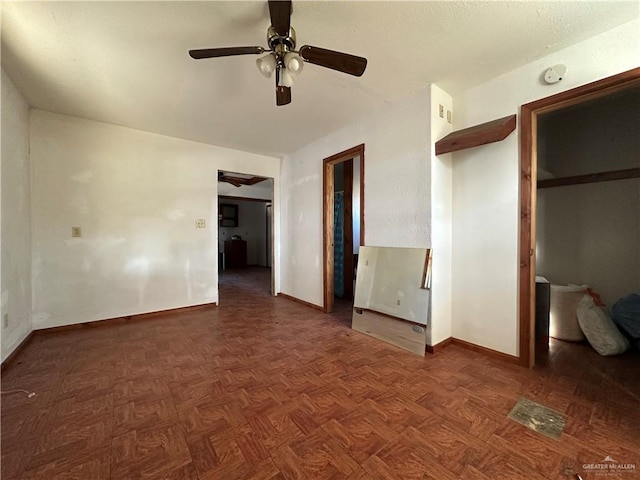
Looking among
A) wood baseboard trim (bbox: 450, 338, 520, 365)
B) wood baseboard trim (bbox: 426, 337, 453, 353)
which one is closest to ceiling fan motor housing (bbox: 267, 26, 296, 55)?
wood baseboard trim (bbox: 426, 337, 453, 353)

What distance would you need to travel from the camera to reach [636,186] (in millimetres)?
2699

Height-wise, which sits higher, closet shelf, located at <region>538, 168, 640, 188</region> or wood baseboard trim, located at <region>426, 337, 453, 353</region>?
closet shelf, located at <region>538, 168, 640, 188</region>

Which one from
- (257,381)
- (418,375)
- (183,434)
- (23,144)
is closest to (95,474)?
(183,434)

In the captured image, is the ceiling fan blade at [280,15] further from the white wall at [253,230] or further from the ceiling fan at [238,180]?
the white wall at [253,230]

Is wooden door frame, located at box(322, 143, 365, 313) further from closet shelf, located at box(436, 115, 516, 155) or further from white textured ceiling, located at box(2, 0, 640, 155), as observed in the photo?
closet shelf, located at box(436, 115, 516, 155)

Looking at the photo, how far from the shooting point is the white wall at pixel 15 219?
2186mm

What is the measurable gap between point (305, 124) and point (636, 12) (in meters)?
2.77

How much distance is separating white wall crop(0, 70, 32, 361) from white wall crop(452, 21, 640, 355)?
4.10 m

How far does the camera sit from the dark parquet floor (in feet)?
4.05

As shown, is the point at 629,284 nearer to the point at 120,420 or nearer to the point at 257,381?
the point at 257,381

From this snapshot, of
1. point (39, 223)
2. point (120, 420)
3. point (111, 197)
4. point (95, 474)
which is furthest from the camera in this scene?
point (111, 197)

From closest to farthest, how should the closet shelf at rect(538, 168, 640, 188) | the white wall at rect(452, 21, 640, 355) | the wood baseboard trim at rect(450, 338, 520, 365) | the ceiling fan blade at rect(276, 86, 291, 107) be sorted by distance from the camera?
the ceiling fan blade at rect(276, 86, 291, 107) → the white wall at rect(452, 21, 640, 355) → the wood baseboard trim at rect(450, 338, 520, 365) → the closet shelf at rect(538, 168, 640, 188)
